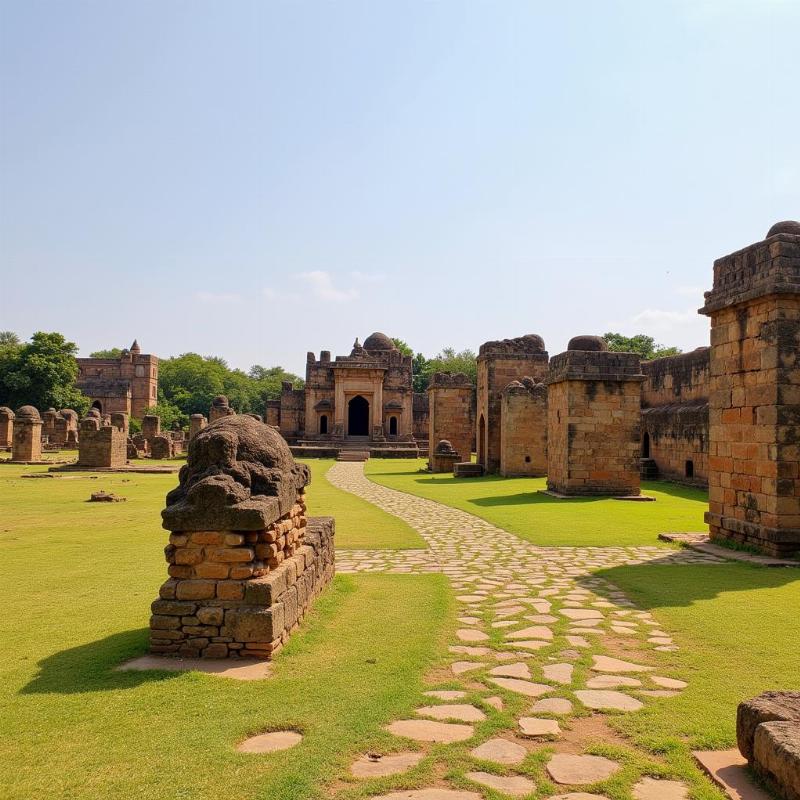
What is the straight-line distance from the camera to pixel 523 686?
13.3 feet

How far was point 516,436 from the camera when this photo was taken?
67.9 ft

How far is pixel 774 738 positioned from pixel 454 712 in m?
1.55

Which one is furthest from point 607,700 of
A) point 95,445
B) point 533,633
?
point 95,445

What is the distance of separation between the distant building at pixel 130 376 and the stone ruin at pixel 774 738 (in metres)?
53.4

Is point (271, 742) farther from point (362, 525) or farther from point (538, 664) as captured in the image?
point (362, 525)

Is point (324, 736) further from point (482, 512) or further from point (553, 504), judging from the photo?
point (553, 504)

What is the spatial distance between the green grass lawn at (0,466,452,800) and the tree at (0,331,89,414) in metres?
39.0

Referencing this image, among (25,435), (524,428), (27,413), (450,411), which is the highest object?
(450,411)

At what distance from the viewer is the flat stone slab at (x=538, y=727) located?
340 cm

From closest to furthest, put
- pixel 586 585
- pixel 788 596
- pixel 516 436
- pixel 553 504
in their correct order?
pixel 788 596
pixel 586 585
pixel 553 504
pixel 516 436

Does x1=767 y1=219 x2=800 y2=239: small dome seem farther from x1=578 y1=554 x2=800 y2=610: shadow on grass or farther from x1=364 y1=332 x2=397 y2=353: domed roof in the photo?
x1=364 y1=332 x2=397 y2=353: domed roof

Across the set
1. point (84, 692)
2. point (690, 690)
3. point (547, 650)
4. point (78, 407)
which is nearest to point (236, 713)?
point (84, 692)

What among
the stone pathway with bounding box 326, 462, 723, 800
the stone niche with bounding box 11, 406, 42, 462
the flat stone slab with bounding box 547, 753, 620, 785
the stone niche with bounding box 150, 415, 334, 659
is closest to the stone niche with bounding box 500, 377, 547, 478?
the stone pathway with bounding box 326, 462, 723, 800

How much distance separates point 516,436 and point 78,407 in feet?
115
